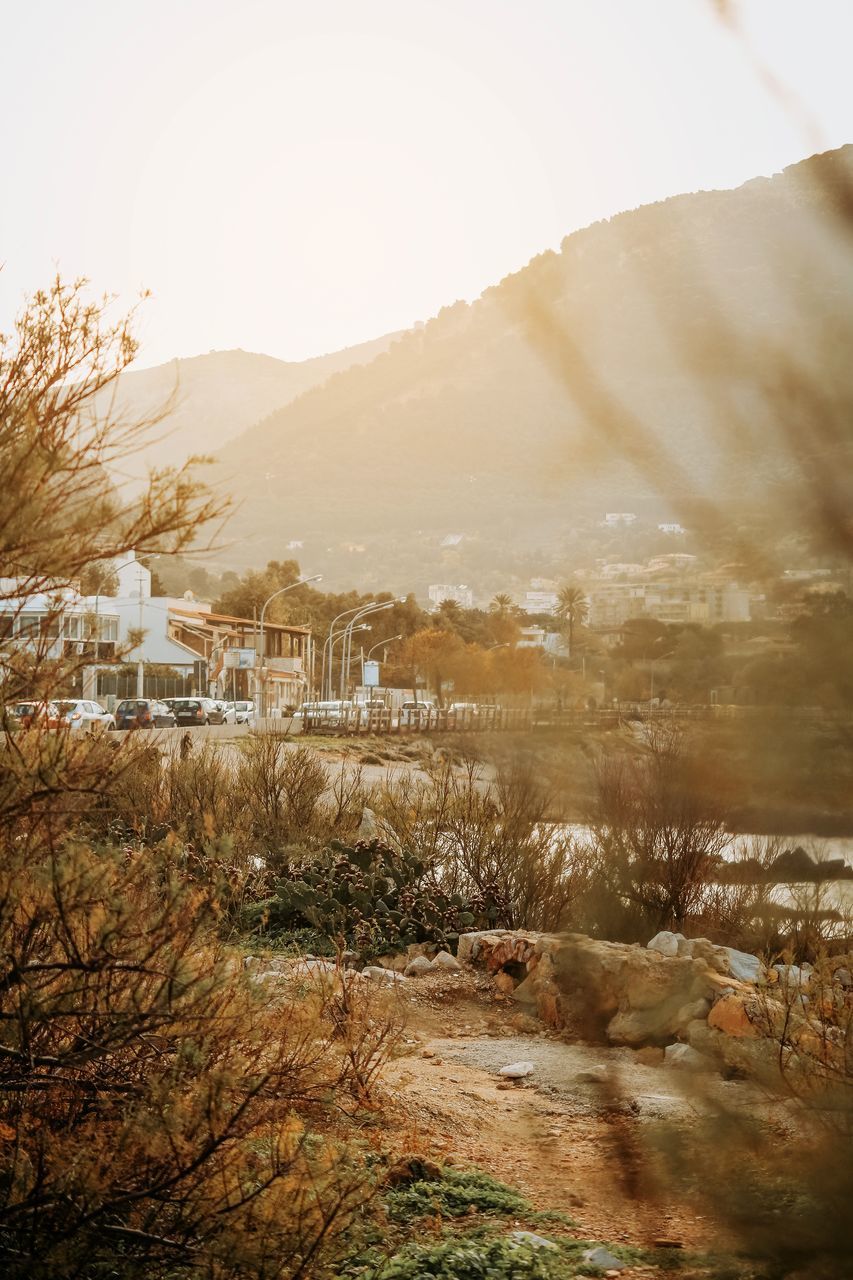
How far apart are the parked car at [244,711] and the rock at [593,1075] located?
55617 millimetres

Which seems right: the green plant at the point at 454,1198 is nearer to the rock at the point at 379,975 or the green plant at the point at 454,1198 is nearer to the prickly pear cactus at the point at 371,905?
the rock at the point at 379,975

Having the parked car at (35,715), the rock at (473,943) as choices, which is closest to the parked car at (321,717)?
the rock at (473,943)

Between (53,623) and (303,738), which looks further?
Answer: (303,738)

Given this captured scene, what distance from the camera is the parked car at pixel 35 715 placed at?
378cm

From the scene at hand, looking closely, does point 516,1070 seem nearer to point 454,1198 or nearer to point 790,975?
point 790,975

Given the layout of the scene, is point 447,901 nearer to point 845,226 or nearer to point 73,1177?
point 73,1177

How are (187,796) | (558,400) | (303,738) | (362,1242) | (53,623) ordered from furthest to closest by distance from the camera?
(303,738) → (187,796) → (362,1242) → (53,623) → (558,400)

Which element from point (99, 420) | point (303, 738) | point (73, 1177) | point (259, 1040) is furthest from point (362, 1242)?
point (303, 738)

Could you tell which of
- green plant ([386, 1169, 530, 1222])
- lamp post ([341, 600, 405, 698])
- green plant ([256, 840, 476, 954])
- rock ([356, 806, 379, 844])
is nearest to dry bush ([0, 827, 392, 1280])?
green plant ([386, 1169, 530, 1222])

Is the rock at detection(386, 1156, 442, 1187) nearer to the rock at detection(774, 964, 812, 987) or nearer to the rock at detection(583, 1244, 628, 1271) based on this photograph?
the rock at detection(583, 1244, 628, 1271)

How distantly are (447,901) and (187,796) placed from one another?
4.47 m

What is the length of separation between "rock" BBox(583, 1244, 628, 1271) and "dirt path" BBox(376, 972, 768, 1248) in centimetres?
9

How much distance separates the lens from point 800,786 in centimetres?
94

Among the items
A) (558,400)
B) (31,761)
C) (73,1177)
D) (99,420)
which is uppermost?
(99,420)
